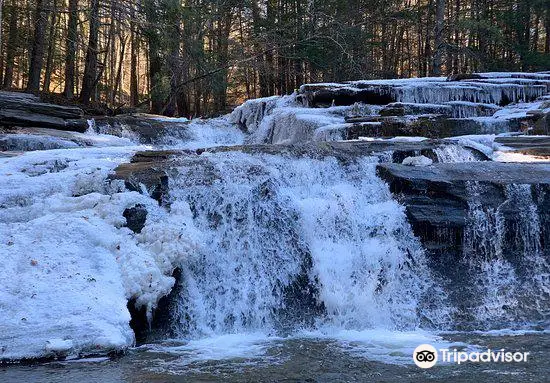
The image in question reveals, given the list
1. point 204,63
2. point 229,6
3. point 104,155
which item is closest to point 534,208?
point 104,155

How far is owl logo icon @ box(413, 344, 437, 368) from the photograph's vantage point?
15.5ft

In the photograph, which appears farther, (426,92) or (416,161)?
(426,92)

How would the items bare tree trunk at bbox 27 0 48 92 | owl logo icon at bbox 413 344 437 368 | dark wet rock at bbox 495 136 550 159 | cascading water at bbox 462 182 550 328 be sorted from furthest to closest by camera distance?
1. bare tree trunk at bbox 27 0 48 92
2. dark wet rock at bbox 495 136 550 159
3. cascading water at bbox 462 182 550 328
4. owl logo icon at bbox 413 344 437 368

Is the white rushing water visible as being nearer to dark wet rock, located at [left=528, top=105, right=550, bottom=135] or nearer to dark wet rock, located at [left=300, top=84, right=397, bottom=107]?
dark wet rock, located at [left=528, top=105, right=550, bottom=135]

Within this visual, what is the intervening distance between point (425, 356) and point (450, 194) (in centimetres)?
338

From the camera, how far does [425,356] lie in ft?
16.5

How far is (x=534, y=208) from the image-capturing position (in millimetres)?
7855

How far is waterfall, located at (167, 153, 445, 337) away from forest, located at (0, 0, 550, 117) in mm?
10611

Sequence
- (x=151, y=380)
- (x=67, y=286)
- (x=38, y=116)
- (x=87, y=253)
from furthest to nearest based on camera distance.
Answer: (x=38, y=116), (x=87, y=253), (x=67, y=286), (x=151, y=380)

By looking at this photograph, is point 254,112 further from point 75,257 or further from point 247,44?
point 75,257

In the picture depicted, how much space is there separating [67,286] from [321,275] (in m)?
3.13

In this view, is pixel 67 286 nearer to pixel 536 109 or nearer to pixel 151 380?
pixel 151 380

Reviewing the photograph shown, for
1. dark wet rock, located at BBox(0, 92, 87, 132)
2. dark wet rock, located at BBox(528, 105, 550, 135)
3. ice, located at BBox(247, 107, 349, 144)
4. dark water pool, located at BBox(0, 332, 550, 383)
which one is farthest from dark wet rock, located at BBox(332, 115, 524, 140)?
dark water pool, located at BBox(0, 332, 550, 383)

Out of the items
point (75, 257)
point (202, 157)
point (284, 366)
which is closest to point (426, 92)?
point (202, 157)
